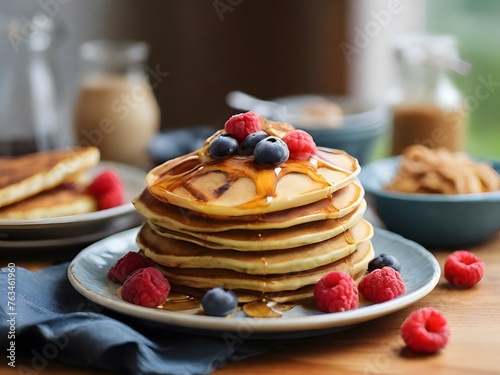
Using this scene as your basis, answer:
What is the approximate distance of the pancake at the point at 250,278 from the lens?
4.33 feet

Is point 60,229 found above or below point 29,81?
below

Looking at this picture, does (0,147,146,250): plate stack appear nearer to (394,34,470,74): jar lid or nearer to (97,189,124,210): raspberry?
(97,189,124,210): raspberry

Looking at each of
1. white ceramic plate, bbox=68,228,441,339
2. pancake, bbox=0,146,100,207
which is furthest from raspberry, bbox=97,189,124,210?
white ceramic plate, bbox=68,228,441,339

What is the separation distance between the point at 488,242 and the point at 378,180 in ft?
1.10

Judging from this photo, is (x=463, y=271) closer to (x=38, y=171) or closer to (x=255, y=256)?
(x=255, y=256)

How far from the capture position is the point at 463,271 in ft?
5.20

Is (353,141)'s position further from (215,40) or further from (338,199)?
(215,40)

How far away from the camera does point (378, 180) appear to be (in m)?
2.09

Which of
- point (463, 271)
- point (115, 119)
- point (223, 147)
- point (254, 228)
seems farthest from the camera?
point (115, 119)

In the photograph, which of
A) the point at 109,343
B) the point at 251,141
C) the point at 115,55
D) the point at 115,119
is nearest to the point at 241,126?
the point at 251,141

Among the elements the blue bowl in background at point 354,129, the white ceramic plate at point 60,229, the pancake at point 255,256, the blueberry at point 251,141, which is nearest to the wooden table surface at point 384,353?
the pancake at point 255,256

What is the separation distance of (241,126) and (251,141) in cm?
4

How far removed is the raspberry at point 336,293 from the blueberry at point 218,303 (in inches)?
5.9

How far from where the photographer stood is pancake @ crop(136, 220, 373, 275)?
4.30 feet
